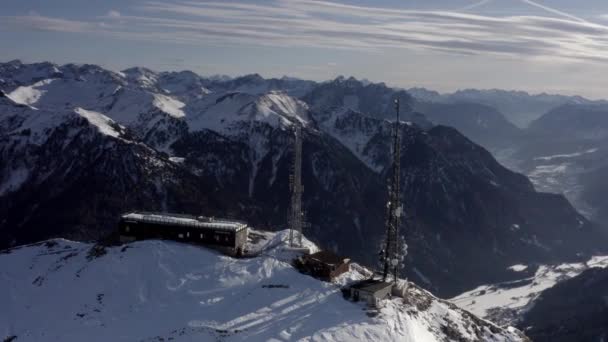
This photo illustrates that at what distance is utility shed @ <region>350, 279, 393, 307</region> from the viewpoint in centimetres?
7025

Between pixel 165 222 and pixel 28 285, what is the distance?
777 inches

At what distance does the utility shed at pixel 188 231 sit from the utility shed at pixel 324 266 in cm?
1090

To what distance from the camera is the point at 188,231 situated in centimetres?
8525

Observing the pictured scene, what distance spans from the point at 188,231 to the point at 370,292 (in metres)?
29.2

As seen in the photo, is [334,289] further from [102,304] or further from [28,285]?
[28,285]

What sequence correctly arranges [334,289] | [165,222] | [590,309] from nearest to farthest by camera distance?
[334,289], [165,222], [590,309]

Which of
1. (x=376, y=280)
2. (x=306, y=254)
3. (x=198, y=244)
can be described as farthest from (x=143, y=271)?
(x=376, y=280)

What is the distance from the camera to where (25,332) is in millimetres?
63688

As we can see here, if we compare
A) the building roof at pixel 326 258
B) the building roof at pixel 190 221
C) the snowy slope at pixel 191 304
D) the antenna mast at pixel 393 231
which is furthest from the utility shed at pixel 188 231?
the antenna mast at pixel 393 231

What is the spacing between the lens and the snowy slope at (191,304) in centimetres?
6181

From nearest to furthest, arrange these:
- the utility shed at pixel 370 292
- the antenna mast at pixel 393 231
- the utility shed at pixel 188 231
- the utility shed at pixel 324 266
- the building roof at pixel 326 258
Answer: the utility shed at pixel 370 292
the utility shed at pixel 324 266
the building roof at pixel 326 258
the antenna mast at pixel 393 231
the utility shed at pixel 188 231

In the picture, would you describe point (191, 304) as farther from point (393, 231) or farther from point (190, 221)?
point (393, 231)

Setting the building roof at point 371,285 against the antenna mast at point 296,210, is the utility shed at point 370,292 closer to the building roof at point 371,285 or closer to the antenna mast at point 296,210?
the building roof at point 371,285

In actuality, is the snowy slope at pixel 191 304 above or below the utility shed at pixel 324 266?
below
